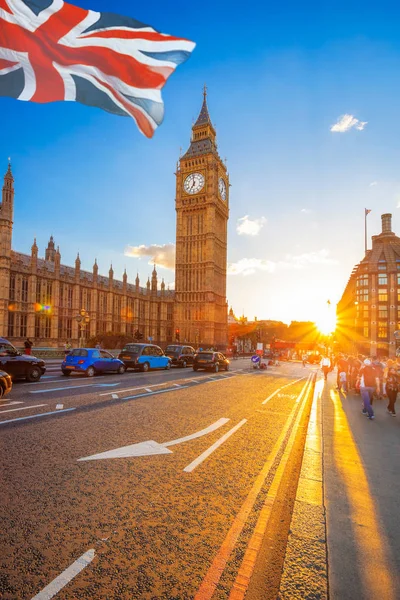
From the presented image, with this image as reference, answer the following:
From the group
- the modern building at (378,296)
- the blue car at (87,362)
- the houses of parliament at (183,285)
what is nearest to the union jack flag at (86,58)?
the blue car at (87,362)

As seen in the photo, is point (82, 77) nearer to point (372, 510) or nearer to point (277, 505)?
point (277, 505)

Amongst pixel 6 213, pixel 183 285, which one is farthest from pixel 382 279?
pixel 6 213

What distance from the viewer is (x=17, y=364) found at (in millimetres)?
14000

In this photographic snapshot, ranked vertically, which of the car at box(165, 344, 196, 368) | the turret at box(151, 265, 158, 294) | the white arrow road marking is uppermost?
the turret at box(151, 265, 158, 294)

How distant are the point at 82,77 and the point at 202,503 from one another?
8.33 metres

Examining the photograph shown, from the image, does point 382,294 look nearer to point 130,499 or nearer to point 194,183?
point 194,183

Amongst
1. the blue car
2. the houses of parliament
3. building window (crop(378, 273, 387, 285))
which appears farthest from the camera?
building window (crop(378, 273, 387, 285))

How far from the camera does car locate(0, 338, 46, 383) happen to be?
13656mm

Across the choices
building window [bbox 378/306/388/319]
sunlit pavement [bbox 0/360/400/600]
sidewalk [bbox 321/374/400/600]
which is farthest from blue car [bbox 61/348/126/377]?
building window [bbox 378/306/388/319]

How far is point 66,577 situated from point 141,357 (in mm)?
19062

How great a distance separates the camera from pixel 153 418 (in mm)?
8336

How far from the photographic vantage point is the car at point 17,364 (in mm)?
13656

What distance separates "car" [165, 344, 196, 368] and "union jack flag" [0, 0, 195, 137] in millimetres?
21108

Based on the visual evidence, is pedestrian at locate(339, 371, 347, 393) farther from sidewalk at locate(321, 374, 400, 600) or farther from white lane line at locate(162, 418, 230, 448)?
white lane line at locate(162, 418, 230, 448)
